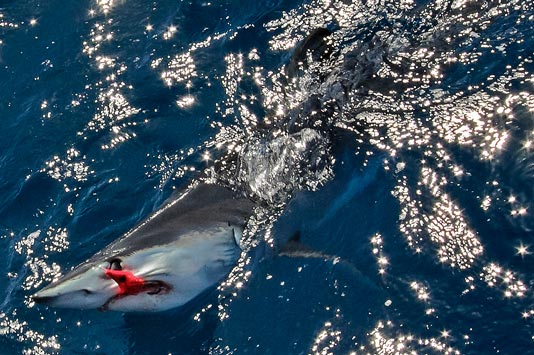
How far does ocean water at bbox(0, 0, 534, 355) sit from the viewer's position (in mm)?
4289

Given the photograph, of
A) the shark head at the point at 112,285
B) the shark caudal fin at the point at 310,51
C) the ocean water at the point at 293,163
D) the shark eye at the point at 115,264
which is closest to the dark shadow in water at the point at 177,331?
the ocean water at the point at 293,163

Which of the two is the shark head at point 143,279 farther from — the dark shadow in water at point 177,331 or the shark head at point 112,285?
the dark shadow in water at point 177,331

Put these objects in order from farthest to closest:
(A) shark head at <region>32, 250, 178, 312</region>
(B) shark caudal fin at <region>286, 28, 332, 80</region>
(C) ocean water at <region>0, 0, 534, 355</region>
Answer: (B) shark caudal fin at <region>286, 28, 332, 80</region>
(C) ocean water at <region>0, 0, 534, 355</region>
(A) shark head at <region>32, 250, 178, 312</region>

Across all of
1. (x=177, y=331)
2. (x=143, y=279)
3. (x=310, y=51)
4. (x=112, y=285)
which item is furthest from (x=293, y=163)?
(x=112, y=285)

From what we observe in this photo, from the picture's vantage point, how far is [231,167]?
16.4 feet

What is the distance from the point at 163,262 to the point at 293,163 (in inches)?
58.5

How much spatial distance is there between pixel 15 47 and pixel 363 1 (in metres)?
3.51

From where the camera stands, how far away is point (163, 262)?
12.9 ft

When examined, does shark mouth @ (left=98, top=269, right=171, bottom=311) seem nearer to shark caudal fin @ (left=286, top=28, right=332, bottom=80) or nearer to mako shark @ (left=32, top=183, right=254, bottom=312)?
mako shark @ (left=32, top=183, right=254, bottom=312)

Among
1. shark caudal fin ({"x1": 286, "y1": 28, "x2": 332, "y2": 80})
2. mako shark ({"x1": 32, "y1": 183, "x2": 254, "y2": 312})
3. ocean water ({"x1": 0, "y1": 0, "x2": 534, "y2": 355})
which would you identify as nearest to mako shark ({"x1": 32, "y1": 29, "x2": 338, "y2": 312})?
mako shark ({"x1": 32, "y1": 183, "x2": 254, "y2": 312})

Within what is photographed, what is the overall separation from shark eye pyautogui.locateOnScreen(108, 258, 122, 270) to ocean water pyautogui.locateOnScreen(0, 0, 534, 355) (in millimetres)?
716

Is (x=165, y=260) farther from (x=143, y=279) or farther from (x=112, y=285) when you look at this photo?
(x=112, y=285)

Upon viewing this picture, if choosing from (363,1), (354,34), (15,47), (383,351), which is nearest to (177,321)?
(383,351)

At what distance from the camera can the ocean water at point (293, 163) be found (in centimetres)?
429
